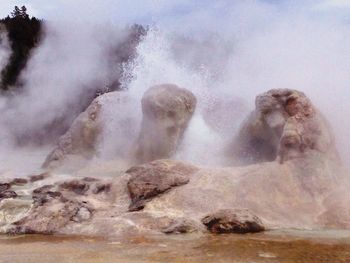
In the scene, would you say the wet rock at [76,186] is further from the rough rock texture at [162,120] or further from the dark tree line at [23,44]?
the dark tree line at [23,44]

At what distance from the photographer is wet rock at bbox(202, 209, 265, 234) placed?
6578mm

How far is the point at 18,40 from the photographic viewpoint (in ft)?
87.7

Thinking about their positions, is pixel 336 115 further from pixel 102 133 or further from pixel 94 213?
pixel 102 133

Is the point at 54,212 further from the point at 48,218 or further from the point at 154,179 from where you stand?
the point at 154,179

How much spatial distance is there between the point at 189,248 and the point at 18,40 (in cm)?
2338

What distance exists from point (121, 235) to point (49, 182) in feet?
10.9

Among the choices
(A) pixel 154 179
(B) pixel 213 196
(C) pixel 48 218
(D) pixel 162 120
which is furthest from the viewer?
(D) pixel 162 120

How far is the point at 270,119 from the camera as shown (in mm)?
9477

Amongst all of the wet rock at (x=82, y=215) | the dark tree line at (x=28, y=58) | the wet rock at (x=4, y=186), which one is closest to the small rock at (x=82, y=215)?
the wet rock at (x=82, y=215)

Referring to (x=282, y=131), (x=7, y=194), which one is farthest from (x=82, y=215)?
(x=282, y=131)

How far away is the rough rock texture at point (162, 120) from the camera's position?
38.1ft

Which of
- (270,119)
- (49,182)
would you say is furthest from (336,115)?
(49,182)

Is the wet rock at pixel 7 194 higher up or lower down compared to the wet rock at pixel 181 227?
higher up

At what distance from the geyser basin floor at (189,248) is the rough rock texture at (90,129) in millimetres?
6423
